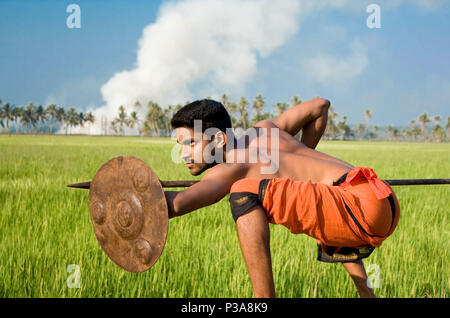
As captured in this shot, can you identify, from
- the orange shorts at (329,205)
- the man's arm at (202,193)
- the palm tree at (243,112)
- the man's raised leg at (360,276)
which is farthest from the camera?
the palm tree at (243,112)

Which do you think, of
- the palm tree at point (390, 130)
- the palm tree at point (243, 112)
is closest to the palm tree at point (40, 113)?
the palm tree at point (243, 112)

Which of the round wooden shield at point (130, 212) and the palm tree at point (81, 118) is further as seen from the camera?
the palm tree at point (81, 118)

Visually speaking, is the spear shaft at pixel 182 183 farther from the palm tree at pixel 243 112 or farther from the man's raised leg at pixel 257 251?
the palm tree at pixel 243 112

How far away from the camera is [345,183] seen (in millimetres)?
1580

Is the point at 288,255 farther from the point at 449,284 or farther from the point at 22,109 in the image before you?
the point at 22,109

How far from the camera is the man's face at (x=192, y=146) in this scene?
159 centimetres

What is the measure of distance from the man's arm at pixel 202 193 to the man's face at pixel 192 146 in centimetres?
14

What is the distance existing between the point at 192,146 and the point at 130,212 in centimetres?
37

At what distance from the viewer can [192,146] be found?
1596 mm

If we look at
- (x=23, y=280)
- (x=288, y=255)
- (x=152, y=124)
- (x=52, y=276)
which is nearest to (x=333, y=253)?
(x=288, y=255)

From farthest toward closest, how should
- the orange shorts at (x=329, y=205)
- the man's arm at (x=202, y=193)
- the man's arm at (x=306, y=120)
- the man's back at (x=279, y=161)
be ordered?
1. the man's arm at (x=306, y=120)
2. the man's back at (x=279, y=161)
3. the orange shorts at (x=329, y=205)
4. the man's arm at (x=202, y=193)

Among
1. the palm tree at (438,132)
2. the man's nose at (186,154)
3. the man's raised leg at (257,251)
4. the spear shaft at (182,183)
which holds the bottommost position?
the man's raised leg at (257,251)

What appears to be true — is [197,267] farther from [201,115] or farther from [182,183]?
[201,115]
